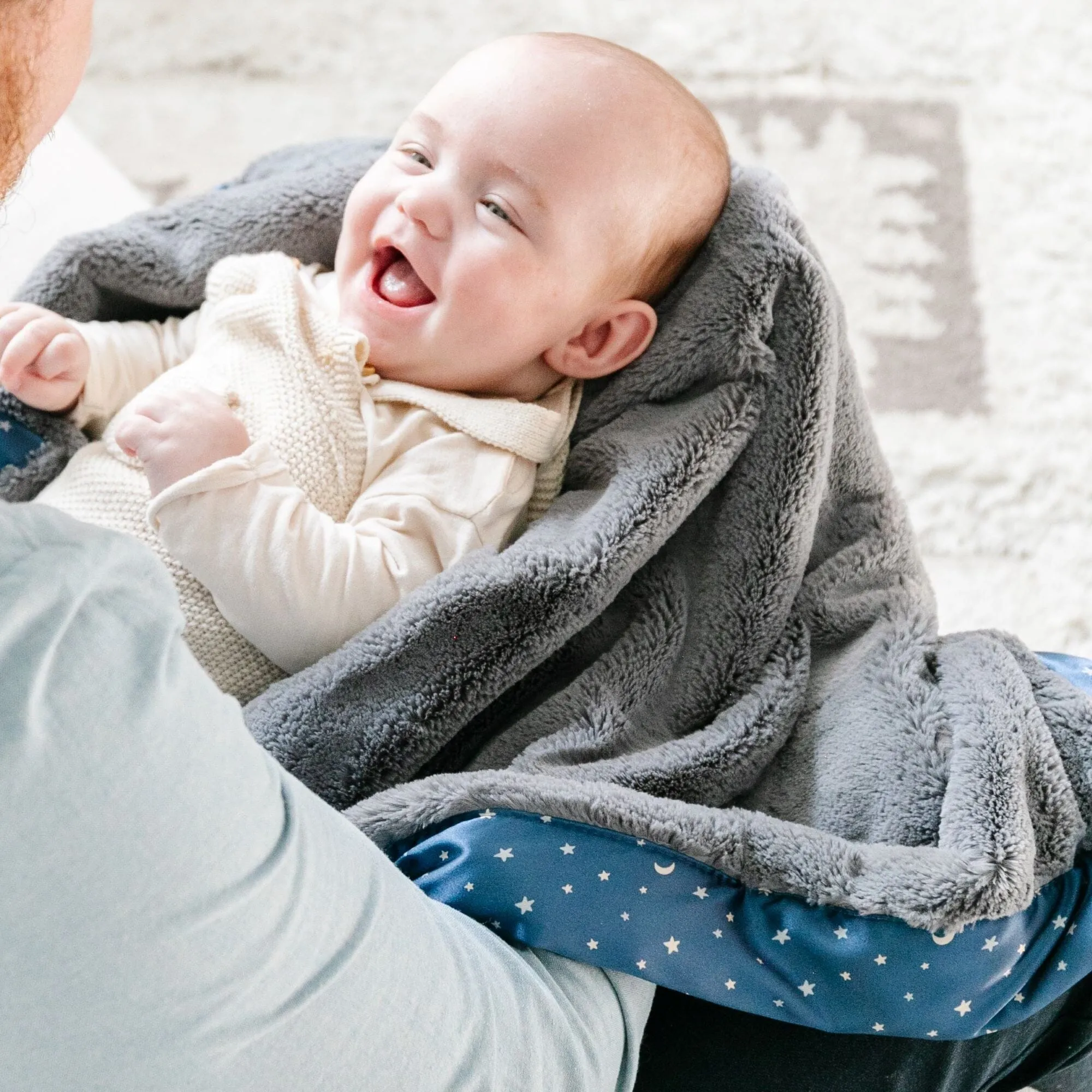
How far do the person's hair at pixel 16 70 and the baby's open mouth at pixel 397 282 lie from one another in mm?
475

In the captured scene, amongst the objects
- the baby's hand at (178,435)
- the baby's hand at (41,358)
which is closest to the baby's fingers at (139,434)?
the baby's hand at (178,435)

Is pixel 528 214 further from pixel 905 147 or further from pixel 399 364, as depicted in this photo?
pixel 905 147

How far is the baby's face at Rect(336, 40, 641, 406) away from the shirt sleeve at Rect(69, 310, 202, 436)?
0.17 meters

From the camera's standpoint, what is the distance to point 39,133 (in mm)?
554

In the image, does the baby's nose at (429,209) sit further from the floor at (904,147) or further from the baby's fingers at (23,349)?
the floor at (904,147)

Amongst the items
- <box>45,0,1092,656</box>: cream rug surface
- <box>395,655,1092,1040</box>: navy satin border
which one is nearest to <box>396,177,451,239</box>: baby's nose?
<box>395,655,1092,1040</box>: navy satin border

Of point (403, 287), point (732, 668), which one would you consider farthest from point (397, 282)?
point (732, 668)

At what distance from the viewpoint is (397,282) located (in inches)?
39.2

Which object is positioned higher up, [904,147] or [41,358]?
[41,358]

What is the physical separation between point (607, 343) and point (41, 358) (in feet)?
1.37

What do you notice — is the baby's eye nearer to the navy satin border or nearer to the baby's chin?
the baby's chin

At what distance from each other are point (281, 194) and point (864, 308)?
76 cm

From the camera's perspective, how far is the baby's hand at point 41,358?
959 mm

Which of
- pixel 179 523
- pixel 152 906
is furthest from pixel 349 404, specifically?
pixel 152 906
